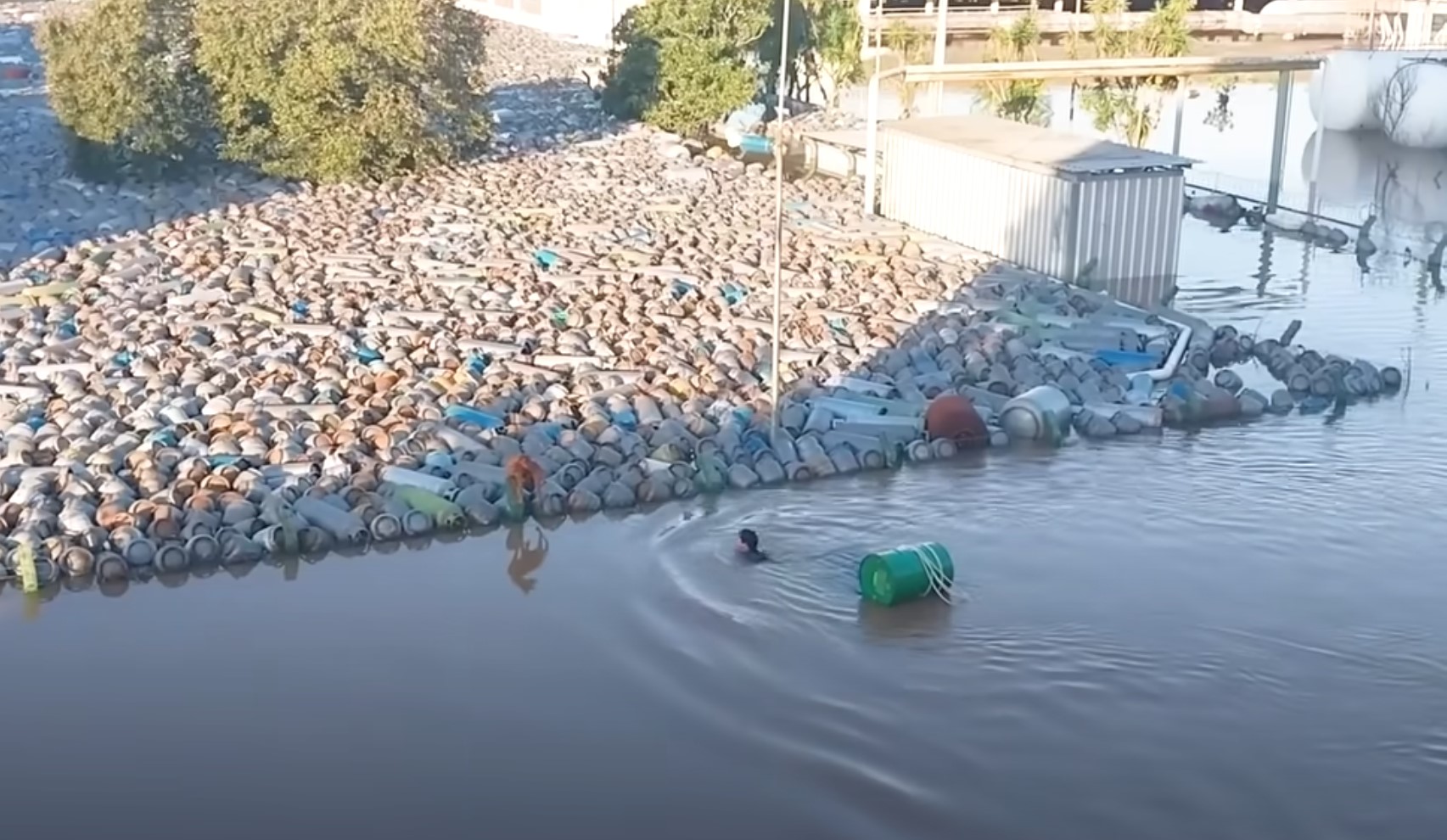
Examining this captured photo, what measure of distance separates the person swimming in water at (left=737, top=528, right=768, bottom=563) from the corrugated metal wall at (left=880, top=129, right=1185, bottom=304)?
7.26 meters

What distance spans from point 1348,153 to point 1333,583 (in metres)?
21.9

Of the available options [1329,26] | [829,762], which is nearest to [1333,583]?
[829,762]

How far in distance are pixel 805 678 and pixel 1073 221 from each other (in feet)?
28.7

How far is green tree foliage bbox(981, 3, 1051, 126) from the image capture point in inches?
1072

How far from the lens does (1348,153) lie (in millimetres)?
29359

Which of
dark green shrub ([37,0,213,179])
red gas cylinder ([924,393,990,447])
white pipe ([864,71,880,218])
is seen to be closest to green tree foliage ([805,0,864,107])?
white pipe ([864,71,880,218])

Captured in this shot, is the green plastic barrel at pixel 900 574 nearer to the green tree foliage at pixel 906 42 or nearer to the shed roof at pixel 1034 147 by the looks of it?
the shed roof at pixel 1034 147

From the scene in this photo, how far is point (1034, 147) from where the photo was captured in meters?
17.3

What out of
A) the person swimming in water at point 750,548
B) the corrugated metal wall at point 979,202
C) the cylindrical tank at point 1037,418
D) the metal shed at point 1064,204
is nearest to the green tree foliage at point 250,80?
the corrugated metal wall at point 979,202

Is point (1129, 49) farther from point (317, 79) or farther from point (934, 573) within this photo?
point (934, 573)

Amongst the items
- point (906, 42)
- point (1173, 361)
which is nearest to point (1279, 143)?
point (906, 42)

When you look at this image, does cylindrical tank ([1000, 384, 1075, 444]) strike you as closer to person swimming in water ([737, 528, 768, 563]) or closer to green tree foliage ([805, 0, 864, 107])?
person swimming in water ([737, 528, 768, 563])

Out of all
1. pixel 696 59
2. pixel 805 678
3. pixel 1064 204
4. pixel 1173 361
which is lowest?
pixel 805 678

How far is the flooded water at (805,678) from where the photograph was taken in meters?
7.19
